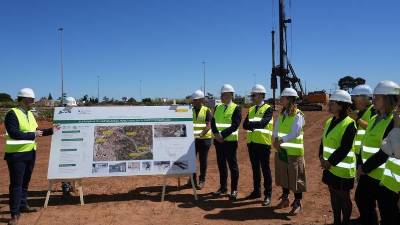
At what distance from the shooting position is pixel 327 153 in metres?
5.60

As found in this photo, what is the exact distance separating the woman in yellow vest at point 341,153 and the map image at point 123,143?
3623 mm

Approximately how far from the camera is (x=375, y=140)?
454cm

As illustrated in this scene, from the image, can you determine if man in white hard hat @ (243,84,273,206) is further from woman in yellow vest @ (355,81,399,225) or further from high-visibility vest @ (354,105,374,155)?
woman in yellow vest @ (355,81,399,225)

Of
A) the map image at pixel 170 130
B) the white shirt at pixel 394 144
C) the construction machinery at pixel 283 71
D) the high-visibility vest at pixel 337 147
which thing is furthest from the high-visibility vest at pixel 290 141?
the construction machinery at pixel 283 71

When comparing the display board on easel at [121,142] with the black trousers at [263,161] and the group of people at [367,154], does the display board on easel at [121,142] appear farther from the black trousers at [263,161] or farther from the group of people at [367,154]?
the group of people at [367,154]

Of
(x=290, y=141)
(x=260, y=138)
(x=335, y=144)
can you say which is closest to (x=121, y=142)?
(x=260, y=138)

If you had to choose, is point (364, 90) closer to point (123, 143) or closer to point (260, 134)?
point (260, 134)

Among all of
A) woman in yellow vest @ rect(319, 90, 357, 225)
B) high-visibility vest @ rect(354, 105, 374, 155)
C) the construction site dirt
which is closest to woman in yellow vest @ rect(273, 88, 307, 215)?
the construction site dirt

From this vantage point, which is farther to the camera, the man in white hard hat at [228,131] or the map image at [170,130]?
the map image at [170,130]

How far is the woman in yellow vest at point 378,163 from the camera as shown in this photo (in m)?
4.35

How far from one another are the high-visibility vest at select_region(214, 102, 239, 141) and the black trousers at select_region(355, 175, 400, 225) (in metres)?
3.45

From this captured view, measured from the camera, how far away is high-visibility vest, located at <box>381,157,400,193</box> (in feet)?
Result: 13.1

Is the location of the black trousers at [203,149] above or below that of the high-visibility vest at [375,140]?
below

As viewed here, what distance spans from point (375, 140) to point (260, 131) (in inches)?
119
